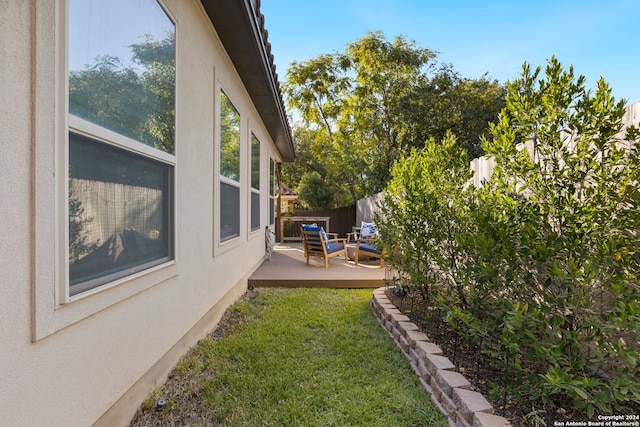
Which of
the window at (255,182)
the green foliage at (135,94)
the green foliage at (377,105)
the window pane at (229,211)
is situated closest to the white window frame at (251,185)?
the window at (255,182)

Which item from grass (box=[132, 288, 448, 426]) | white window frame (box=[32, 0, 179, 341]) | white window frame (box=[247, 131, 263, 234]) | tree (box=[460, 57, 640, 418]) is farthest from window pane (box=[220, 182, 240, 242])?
tree (box=[460, 57, 640, 418])

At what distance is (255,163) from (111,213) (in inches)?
206

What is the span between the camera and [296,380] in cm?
284

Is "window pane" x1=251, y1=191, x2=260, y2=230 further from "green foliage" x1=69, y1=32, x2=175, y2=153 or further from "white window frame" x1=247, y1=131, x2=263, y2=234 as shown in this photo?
"green foliage" x1=69, y1=32, x2=175, y2=153

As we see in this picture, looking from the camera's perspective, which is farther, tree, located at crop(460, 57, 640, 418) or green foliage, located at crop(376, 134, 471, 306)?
green foliage, located at crop(376, 134, 471, 306)

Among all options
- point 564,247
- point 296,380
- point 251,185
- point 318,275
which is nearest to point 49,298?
point 296,380

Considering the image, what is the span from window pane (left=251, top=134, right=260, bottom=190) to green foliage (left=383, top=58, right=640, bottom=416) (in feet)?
15.9

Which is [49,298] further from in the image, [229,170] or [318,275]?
[318,275]

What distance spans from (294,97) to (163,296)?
21.8 m

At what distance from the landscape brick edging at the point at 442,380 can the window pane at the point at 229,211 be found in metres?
2.48

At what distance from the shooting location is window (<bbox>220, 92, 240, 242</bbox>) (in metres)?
4.65

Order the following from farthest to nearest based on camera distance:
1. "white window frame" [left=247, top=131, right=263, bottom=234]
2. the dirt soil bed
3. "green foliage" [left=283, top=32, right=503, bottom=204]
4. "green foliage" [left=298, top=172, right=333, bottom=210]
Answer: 1. "green foliage" [left=298, top=172, right=333, bottom=210]
2. "green foliage" [left=283, top=32, right=503, bottom=204]
3. "white window frame" [left=247, top=131, right=263, bottom=234]
4. the dirt soil bed

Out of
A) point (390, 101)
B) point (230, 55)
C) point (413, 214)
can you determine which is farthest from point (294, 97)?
point (413, 214)

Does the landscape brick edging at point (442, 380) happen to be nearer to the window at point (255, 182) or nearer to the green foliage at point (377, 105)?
the window at point (255, 182)
